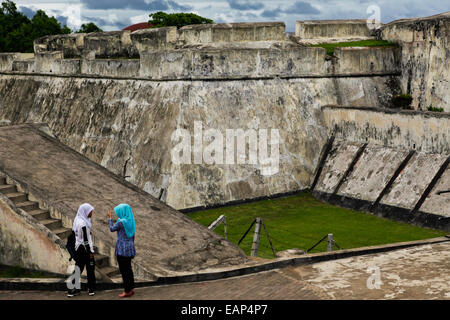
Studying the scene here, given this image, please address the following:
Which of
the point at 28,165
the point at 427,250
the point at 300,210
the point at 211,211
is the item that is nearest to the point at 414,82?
the point at 300,210

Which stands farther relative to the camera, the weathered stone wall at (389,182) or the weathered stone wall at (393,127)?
the weathered stone wall at (393,127)

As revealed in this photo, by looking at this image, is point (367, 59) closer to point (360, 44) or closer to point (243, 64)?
point (360, 44)

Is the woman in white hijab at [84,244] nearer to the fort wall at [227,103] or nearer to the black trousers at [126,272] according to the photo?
the black trousers at [126,272]

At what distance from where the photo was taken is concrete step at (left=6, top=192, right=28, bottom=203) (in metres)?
11.0

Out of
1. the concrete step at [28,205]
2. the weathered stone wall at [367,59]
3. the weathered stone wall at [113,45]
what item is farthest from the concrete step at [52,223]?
the weathered stone wall at [113,45]

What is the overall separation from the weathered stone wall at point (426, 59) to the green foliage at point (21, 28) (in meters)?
32.7

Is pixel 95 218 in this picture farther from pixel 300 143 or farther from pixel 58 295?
pixel 300 143

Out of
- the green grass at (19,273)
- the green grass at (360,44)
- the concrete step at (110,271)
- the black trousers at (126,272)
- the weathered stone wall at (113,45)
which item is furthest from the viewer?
the weathered stone wall at (113,45)

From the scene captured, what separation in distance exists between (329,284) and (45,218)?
15.7 ft

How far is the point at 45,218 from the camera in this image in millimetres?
10938

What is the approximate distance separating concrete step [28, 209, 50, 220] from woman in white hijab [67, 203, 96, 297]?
194cm

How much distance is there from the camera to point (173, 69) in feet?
57.3

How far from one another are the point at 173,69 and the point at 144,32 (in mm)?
4038

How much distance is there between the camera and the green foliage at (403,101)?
66.4 feet
